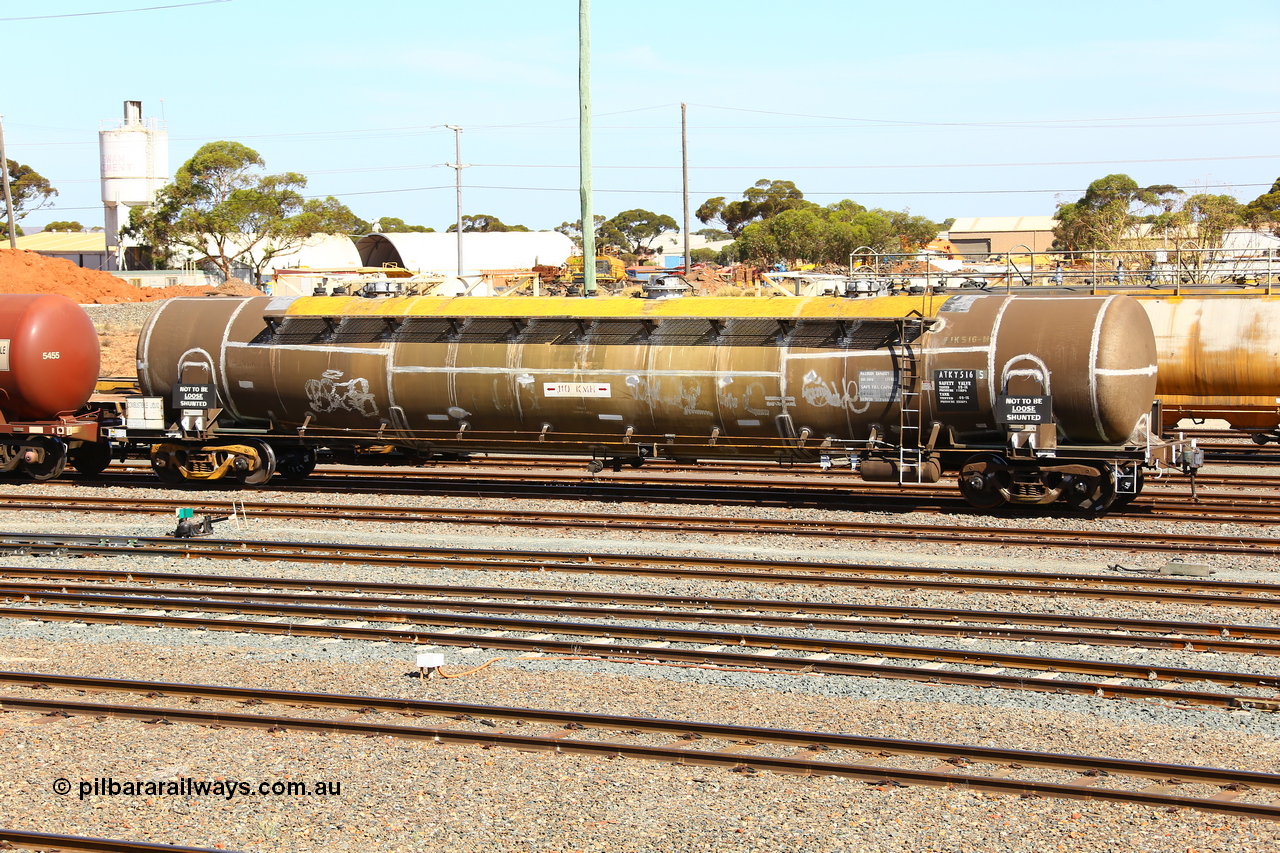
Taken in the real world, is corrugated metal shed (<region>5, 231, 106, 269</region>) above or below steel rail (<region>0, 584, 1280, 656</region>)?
above

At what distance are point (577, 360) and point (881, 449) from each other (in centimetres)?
527

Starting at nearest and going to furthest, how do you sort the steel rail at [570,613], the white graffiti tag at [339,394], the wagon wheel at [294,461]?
the steel rail at [570,613]
the white graffiti tag at [339,394]
the wagon wheel at [294,461]

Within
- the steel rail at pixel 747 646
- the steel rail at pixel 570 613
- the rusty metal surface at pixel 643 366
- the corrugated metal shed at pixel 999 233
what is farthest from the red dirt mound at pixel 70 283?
the corrugated metal shed at pixel 999 233

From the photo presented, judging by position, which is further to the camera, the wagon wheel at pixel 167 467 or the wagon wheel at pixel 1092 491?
the wagon wheel at pixel 167 467

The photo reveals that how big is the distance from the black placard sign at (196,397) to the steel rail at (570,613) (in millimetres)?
7672

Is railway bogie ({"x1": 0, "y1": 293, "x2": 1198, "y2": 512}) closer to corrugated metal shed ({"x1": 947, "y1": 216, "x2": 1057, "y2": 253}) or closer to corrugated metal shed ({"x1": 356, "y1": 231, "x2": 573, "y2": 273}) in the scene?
corrugated metal shed ({"x1": 356, "y1": 231, "x2": 573, "y2": 273})

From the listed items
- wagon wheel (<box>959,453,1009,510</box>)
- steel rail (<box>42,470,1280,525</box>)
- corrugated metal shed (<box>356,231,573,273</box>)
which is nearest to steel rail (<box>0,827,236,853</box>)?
steel rail (<box>42,470,1280,525</box>)

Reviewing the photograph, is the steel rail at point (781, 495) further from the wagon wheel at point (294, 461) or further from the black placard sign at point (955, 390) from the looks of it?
the black placard sign at point (955, 390)

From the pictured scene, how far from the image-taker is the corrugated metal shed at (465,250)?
85750 millimetres

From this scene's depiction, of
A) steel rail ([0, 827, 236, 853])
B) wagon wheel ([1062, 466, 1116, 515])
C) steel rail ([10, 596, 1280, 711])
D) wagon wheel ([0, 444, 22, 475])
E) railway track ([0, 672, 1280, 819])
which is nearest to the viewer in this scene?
steel rail ([0, 827, 236, 853])

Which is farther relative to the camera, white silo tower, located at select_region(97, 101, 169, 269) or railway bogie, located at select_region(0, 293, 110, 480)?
white silo tower, located at select_region(97, 101, 169, 269)

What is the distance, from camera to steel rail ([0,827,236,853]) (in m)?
7.60

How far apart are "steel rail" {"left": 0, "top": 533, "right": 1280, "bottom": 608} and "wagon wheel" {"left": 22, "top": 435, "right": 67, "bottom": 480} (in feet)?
18.6

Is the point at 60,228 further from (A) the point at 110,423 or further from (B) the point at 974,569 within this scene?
(B) the point at 974,569
